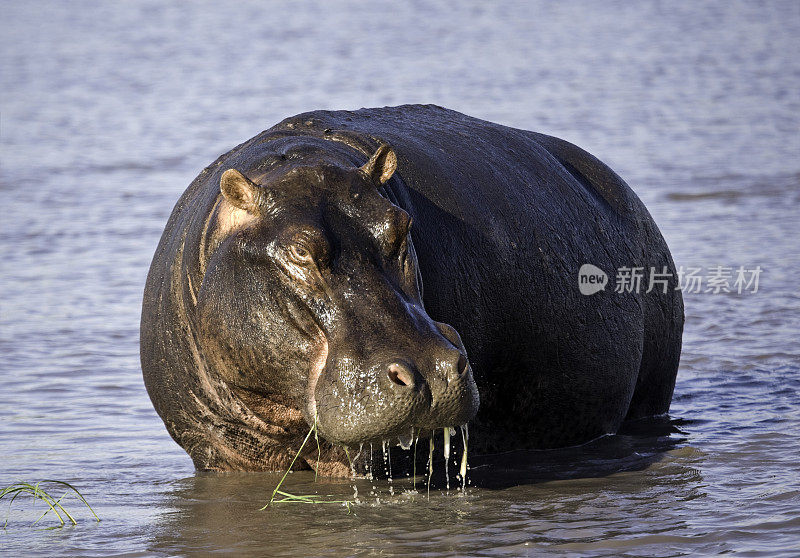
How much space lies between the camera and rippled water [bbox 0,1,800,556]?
552cm

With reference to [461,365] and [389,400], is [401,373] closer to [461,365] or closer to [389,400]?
[389,400]

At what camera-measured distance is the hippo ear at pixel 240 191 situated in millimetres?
5172

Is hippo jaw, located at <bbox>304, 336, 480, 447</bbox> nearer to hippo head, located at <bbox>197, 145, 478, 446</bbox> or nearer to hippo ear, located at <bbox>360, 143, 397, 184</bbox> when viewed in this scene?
hippo head, located at <bbox>197, 145, 478, 446</bbox>

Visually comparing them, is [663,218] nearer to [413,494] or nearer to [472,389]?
[413,494]

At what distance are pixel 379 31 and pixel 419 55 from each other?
594cm


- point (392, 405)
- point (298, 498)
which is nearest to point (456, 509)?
point (298, 498)

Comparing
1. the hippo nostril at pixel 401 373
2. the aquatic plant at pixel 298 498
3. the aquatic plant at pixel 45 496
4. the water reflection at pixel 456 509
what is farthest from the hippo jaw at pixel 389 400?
the aquatic plant at pixel 45 496

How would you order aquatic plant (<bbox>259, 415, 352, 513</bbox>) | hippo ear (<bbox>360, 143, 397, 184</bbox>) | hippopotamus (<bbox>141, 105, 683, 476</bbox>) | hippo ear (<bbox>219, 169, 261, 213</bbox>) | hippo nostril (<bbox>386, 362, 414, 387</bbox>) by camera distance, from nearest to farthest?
hippo nostril (<bbox>386, 362, 414, 387</bbox>), hippopotamus (<bbox>141, 105, 683, 476</bbox>), hippo ear (<bbox>219, 169, 261, 213</bbox>), hippo ear (<bbox>360, 143, 397, 184</bbox>), aquatic plant (<bbox>259, 415, 352, 513</bbox>)

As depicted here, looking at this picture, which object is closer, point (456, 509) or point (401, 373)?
point (401, 373)

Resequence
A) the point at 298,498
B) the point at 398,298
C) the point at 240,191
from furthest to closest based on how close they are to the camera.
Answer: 1. the point at 298,498
2. the point at 240,191
3. the point at 398,298

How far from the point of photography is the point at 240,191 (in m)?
5.22

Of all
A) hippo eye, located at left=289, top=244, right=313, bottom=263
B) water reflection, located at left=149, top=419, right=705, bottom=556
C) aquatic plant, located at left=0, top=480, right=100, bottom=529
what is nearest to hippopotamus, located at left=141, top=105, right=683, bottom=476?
hippo eye, located at left=289, top=244, right=313, bottom=263

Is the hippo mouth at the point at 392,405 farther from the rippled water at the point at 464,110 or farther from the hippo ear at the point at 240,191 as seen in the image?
the hippo ear at the point at 240,191

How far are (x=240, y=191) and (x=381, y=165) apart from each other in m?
0.57
